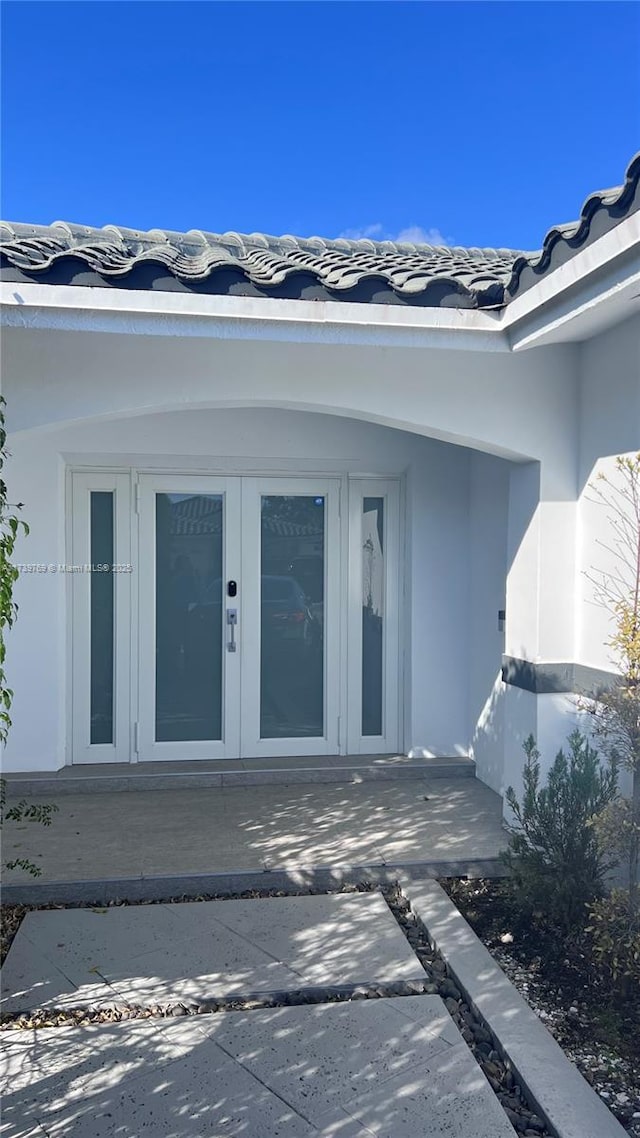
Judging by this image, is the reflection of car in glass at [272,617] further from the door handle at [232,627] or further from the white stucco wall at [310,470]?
the white stucco wall at [310,470]

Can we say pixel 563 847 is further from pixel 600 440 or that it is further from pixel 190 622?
pixel 190 622

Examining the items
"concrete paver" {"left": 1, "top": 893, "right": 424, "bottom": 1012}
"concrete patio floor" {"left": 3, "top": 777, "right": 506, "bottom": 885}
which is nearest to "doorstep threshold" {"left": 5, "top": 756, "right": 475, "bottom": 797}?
"concrete patio floor" {"left": 3, "top": 777, "right": 506, "bottom": 885}

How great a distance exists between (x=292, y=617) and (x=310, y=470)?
1508mm

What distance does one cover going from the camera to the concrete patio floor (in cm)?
549

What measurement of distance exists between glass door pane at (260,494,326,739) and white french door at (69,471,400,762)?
0.01 m

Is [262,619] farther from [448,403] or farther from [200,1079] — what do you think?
[200,1079]

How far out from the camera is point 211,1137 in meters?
3.03

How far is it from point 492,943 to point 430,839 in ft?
4.60

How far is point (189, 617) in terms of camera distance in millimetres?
7754

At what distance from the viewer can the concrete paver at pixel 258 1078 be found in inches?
122

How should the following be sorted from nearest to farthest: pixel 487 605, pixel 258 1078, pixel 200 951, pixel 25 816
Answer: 1. pixel 258 1078
2. pixel 200 951
3. pixel 25 816
4. pixel 487 605

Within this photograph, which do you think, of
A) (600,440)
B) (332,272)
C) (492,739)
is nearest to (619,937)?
(600,440)

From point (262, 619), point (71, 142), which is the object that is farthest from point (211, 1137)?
point (71, 142)

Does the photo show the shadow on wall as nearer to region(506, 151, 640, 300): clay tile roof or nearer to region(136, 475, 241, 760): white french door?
region(136, 475, 241, 760): white french door
